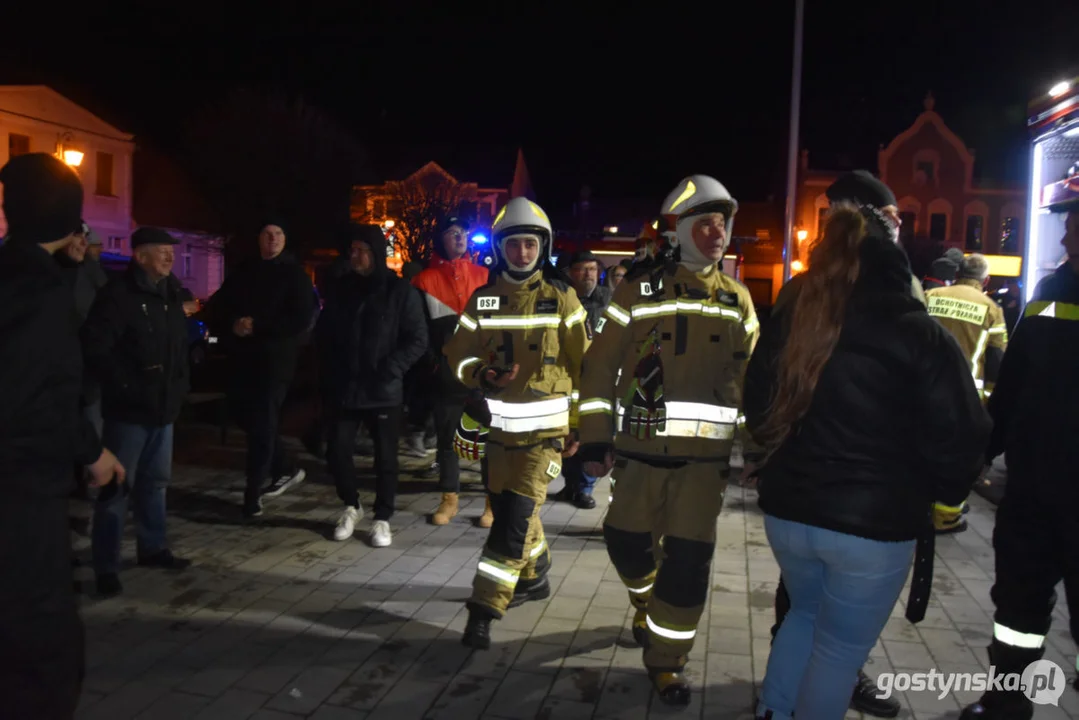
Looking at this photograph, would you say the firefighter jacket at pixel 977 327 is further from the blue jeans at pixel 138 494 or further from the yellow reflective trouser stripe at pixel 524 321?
the blue jeans at pixel 138 494

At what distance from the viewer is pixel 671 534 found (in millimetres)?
3758

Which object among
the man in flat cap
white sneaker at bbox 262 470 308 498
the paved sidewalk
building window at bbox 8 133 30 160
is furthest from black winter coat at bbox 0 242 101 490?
building window at bbox 8 133 30 160

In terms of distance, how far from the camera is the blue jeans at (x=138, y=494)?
486cm

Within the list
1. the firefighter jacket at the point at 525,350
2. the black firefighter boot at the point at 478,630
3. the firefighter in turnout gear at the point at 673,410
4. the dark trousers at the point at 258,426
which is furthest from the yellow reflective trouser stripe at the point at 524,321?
the dark trousers at the point at 258,426

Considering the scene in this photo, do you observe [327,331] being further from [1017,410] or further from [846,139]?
[846,139]

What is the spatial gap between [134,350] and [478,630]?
8.84ft

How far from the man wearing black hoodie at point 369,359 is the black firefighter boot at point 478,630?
183 centimetres

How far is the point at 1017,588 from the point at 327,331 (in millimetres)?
4631

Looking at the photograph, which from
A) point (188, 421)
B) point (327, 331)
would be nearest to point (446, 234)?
point (327, 331)

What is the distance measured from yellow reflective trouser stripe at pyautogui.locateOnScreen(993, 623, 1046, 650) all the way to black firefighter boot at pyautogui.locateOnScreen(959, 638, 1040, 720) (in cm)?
1

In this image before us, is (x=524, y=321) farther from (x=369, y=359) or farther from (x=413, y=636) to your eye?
(x=369, y=359)

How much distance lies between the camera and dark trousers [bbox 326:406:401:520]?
607 cm

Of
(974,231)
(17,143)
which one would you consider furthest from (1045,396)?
(974,231)

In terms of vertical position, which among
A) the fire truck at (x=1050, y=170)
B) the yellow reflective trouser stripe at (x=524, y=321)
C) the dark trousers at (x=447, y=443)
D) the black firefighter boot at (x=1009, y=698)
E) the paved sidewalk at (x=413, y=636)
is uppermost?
the fire truck at (x=1050, y=170)
